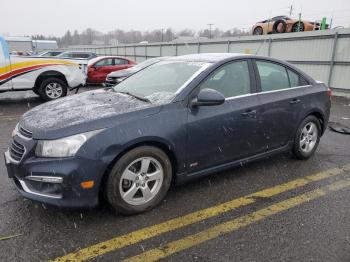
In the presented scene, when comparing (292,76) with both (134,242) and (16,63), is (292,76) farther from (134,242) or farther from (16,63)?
(16,63)

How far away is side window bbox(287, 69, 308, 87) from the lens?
446cm

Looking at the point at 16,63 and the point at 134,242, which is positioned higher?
the point at 16,63

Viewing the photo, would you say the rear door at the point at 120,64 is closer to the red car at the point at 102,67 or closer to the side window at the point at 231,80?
the red car at the point at 102,67

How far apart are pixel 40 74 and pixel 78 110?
7.34m

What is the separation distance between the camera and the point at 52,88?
995cm

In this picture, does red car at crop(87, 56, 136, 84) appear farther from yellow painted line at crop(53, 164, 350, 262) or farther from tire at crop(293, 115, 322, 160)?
yellow painted line at crop(53, 164, 350, 262)

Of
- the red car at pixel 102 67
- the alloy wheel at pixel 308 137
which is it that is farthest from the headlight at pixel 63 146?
the red car at pixel 102 67

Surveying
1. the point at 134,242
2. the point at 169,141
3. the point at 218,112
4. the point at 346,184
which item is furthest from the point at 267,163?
the point at 134,242

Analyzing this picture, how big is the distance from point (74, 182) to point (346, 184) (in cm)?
322

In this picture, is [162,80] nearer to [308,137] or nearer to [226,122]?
[226,122]

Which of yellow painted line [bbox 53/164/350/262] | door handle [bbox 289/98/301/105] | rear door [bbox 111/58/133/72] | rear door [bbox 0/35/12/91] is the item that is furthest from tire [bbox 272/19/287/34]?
yellow painted line [bbox 53/164/350/262]

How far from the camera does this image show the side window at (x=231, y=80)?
3635mm

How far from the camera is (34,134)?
2.84 m

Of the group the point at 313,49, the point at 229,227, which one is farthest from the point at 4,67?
the point at 313,49
